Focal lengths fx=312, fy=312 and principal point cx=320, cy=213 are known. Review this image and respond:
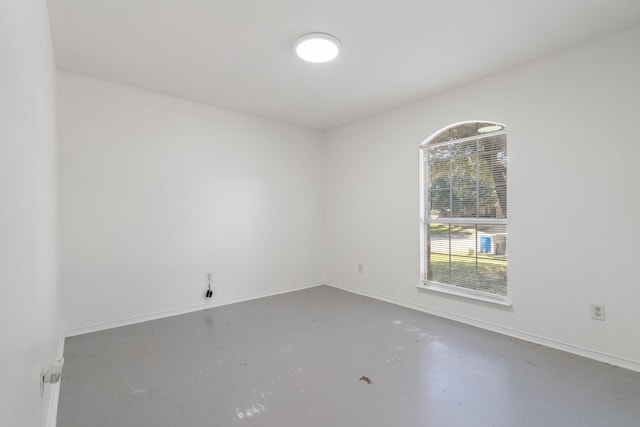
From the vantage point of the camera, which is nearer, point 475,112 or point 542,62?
point 542,62

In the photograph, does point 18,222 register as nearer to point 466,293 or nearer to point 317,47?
point 317,47


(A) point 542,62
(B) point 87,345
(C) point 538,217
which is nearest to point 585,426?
(C) point 538,217

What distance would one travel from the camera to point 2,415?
0.72m

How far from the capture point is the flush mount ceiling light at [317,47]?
2.37 meters

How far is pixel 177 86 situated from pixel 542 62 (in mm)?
3496

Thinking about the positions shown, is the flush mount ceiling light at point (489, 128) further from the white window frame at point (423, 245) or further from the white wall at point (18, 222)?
the white wall at point (18, 222)

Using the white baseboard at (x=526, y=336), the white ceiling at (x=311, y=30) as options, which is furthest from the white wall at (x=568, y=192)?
the white ceiling at (x=311, y=30)

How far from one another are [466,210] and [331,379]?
2.24 m

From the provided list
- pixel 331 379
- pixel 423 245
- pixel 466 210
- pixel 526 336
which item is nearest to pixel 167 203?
pixel 331 379

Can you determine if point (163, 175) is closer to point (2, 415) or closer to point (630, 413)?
point (2, 415)

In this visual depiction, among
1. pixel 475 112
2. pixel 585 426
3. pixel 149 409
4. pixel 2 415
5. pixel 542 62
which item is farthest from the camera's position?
pixel 475 112

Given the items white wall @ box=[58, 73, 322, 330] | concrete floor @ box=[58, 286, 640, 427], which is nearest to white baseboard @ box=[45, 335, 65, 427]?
concrete floor @ box=[58, 286, 640, 427]

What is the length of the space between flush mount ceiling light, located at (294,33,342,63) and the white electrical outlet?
2.90 m

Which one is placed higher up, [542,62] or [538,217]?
[542,62]
